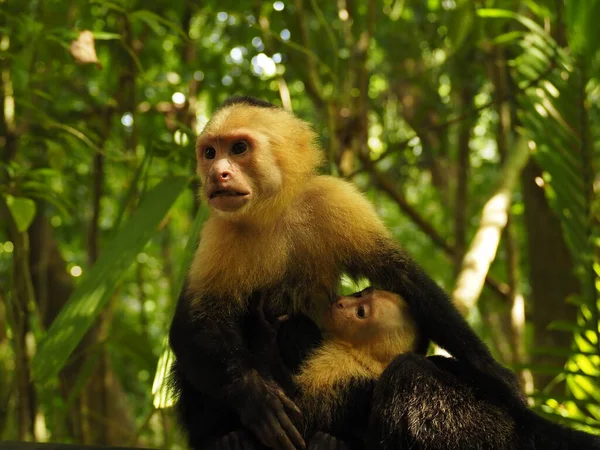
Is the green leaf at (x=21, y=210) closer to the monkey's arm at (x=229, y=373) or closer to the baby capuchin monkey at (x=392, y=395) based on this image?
the monkey's arm at (x=229, y=373)

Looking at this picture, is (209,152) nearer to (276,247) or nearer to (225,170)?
(225,170)

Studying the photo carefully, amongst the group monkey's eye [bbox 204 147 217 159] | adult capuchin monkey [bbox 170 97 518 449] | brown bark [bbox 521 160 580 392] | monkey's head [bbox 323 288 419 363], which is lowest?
brown bark [bbox 521 160 580 392]

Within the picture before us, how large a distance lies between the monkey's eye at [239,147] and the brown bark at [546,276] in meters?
2.65

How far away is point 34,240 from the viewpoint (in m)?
5.39

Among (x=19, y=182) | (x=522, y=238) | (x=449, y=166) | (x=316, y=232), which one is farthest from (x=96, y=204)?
(x=522, y=238)

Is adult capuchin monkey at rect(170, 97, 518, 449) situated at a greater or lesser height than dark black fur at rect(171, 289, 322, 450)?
greater

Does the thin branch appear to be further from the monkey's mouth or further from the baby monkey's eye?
the monkey's mouth

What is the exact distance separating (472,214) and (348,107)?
2.71 metres

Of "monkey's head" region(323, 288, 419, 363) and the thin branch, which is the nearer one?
"monkey's head" region(323, 288, 419, 363)

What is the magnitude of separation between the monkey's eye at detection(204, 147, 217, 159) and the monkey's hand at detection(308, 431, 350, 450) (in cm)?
114

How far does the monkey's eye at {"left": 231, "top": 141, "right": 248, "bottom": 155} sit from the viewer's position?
115 inches

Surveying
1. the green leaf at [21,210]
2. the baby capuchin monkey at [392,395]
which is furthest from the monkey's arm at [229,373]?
the green leaf at [21,210]

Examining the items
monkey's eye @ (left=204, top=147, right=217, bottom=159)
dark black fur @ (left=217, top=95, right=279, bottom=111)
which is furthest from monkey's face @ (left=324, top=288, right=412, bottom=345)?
dark black fur @ (left=217, top=95, right=279, bottom=111)

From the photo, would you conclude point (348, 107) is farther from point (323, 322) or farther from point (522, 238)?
point (522, 238)
